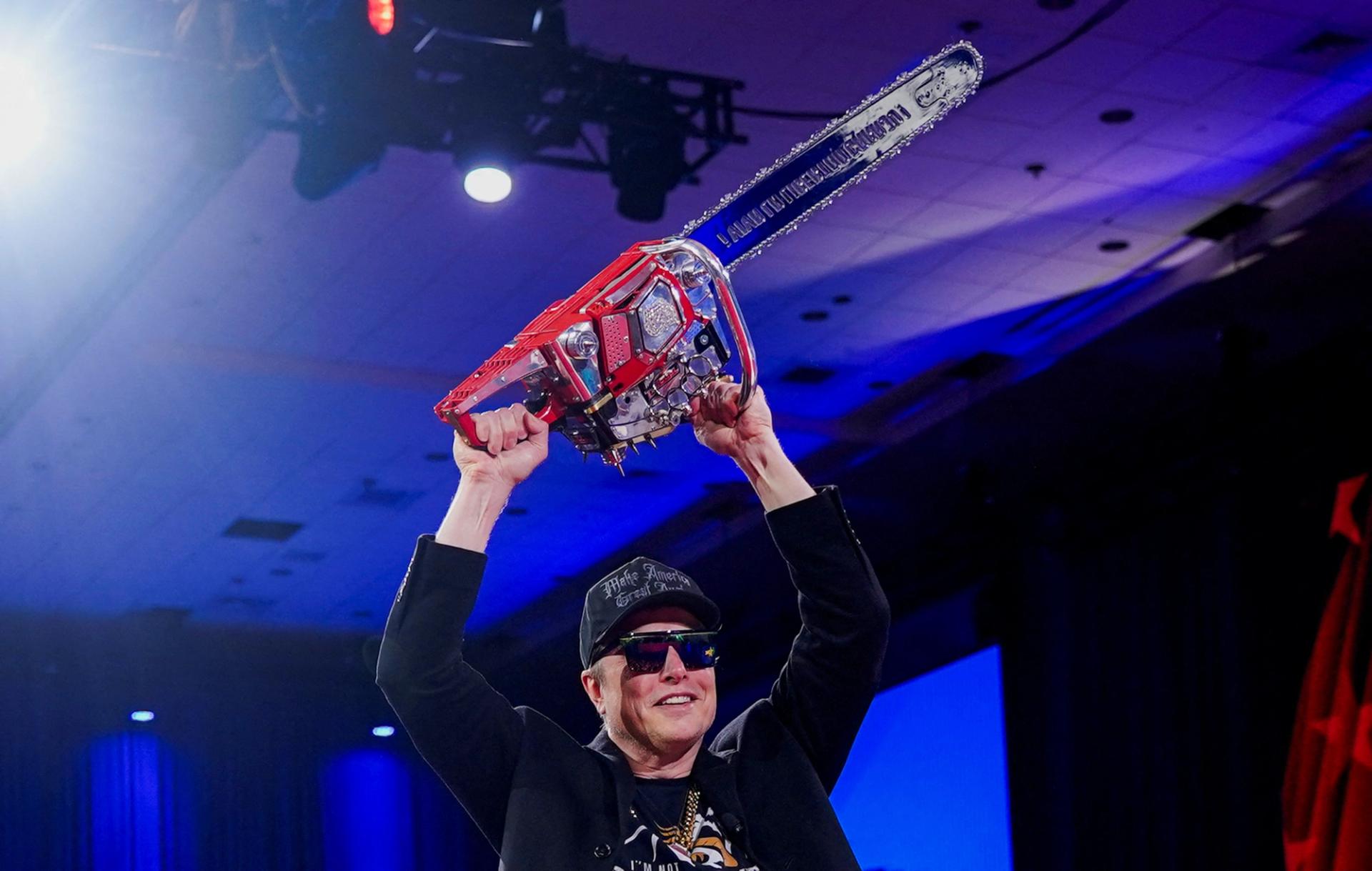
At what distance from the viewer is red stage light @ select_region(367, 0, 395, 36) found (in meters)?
5.28

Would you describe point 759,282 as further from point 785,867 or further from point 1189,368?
point 785,867

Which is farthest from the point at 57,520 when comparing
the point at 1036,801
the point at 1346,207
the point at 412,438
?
the point at 1346,207

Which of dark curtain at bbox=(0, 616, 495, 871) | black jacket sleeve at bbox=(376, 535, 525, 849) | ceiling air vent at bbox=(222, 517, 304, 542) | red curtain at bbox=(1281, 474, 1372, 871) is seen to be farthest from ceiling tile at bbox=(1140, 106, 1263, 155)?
dark curtain at bbox=(0, 616, 495, 871)

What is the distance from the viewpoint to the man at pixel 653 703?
2.30m

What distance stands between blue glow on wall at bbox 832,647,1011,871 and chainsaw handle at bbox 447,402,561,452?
25.1 ft

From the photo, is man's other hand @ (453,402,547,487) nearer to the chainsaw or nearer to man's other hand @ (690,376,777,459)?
the chainsaw

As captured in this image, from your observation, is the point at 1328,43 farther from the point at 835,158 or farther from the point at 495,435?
the point at 495,435

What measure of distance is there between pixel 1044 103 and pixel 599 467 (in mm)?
4067

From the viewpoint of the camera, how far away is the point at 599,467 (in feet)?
33.7

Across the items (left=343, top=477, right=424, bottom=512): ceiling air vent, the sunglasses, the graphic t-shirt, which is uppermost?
(left=343, top=477, right=424, bottom=512): ceiling air vent

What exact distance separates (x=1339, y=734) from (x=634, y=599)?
5.85 m

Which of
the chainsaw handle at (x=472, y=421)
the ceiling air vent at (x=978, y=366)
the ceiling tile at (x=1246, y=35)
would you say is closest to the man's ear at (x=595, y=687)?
the chainsaw handle at (x=472, y=421)

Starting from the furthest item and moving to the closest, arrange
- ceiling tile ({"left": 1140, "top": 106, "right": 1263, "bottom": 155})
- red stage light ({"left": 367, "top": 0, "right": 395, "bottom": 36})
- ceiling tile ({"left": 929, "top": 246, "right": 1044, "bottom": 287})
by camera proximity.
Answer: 1. ceiling tile ({"left": 929, "top": 246, "right": 1044, "bottom": 287})
2. ceiling tile ({"left": 1140, "top": 106, "right": 1263, "bottom": 155})
3. red stage light ({"left": 367, "top": 0, "right": 395, "bottom": 36})

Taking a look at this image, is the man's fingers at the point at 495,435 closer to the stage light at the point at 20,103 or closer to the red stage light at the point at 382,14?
the red stage light at the point at 382,14
